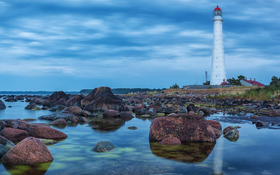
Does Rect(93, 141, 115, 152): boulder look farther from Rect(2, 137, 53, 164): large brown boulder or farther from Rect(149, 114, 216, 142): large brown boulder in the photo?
Rect(149, 114, 216, 142): large brown boulder

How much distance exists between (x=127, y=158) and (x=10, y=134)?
3523 millimetres

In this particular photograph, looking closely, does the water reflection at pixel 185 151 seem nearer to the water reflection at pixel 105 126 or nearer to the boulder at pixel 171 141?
the boulder at pixel 171 141

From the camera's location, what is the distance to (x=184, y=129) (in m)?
7.36

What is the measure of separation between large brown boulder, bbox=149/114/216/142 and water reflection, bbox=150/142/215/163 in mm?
274

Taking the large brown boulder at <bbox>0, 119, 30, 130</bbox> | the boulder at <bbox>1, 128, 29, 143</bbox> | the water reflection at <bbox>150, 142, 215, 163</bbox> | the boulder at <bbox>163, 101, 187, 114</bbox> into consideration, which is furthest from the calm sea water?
the boulder at <bbox>163, 101, 187, 114</bbox>

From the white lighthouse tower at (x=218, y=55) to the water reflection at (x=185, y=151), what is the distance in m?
56.0

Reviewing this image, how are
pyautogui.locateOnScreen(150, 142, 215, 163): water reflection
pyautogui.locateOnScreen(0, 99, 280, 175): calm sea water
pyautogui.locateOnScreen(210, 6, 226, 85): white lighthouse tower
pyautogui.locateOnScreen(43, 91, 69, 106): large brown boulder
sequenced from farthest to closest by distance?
pyautogui.locateOnScreen(210, 6, 226, 85): white lighthouse tower → pyautogui.locateOnScreen(43, 91, 69, 106): large brown boulder → pyautogui.locateOnScreen(150, 142, 215, 163): water reflection → pyautogui.locateOnScreen(0, 99, 280, 175): calm sea water

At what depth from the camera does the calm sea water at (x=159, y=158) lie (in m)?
4.64

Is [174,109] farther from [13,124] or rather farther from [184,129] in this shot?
[13,124]

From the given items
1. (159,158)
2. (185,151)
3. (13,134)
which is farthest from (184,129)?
(13,134)

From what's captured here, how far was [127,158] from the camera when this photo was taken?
5.43m

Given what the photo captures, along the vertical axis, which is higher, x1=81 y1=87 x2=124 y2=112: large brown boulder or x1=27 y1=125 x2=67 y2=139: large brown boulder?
x1=81 y1=87 x2=124 y2=112: large brown boulder

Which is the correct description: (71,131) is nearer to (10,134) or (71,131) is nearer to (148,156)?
(10,134)

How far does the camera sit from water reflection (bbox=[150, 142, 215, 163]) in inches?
215
